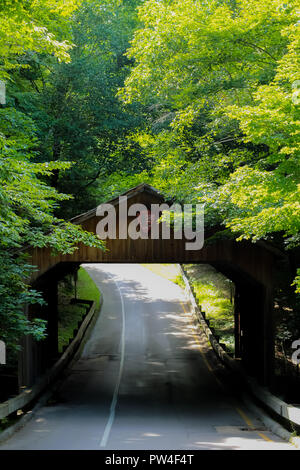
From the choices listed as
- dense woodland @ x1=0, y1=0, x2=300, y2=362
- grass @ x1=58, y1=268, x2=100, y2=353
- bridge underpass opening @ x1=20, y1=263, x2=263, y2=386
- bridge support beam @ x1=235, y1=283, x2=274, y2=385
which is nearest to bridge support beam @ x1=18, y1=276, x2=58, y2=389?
bridge underpass opening @ x1=20, y1=263, x2=263, y2=386

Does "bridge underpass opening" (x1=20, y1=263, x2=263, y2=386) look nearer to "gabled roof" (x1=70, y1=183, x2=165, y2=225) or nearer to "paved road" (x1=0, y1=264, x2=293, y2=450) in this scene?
"paved road" (x1=0, y1=264, x2=293, y2=450)

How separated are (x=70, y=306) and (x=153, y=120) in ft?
45.5

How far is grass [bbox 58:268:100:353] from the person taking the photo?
1218 inches

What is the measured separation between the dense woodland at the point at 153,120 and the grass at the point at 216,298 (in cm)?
910

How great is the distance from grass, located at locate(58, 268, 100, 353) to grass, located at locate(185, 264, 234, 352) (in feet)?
25.4

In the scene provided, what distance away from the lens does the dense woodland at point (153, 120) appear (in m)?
13.5

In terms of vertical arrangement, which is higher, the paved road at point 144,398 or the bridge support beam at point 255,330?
the bridge support beam at point 255,330

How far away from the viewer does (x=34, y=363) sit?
19.2 m

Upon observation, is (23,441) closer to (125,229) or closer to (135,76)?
(125,229)

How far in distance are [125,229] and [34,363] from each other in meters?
5.82

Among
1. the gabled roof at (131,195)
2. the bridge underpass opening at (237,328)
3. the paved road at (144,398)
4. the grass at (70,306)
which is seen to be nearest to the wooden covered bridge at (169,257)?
the gabled roof at (131,195)

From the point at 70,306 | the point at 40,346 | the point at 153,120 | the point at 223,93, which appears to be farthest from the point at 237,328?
the point at 70,306

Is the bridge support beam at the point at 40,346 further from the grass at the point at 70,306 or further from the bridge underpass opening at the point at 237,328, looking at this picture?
the grass at the point at 70,306
